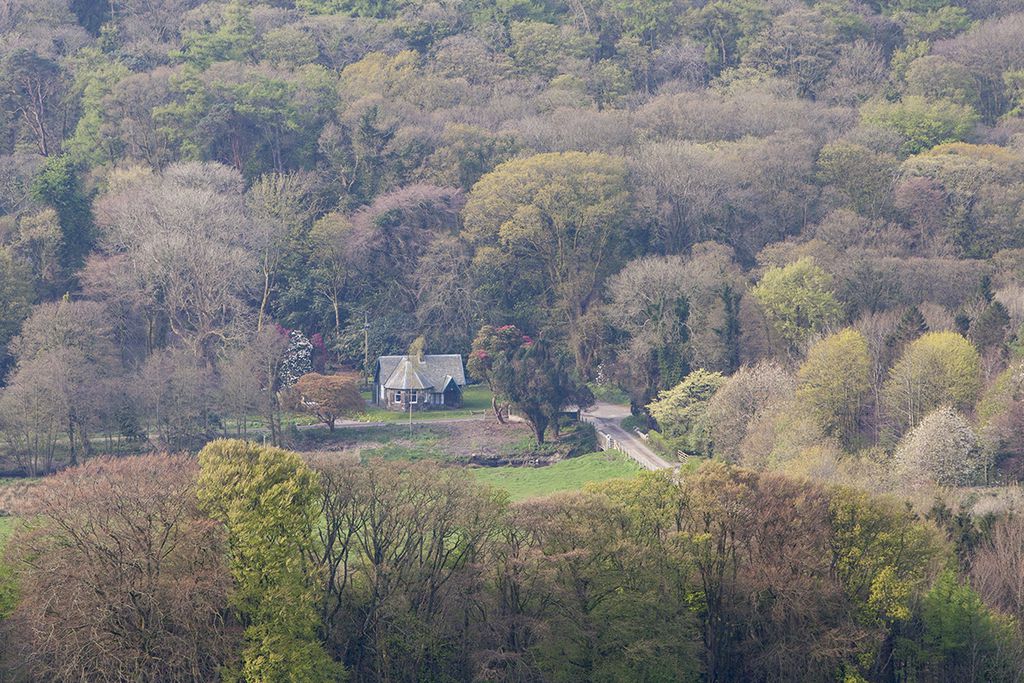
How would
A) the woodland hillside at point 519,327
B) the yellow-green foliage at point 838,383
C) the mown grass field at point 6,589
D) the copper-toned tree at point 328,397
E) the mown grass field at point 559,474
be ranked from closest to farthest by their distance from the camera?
the mown grass field at point 6,589
the woodland hillside at point 519,327
the yellow-green foliage at point 838,383
the mown grass field at point 559,474
the copper-toned tree at point 328,397

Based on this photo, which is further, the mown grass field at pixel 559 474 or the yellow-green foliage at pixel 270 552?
the mown grass field at pixel 559 474

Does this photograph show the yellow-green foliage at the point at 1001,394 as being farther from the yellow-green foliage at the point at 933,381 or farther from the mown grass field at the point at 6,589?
the mown grass field at the point at 6,589

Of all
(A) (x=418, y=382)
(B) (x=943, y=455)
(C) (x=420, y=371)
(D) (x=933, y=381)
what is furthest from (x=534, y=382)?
(B) (x=943, y=455)

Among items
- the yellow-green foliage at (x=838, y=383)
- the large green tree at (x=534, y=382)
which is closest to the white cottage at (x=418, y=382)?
the large green tree at (x=534, y=382)

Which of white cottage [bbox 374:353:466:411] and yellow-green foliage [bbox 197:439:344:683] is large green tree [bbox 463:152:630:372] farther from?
yellow-green foliage [bbox 197:439:344:683]

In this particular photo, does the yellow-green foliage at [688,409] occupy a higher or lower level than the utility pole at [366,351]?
lower

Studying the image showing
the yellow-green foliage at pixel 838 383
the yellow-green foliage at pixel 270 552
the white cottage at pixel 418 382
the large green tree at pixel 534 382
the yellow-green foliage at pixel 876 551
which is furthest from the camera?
the white cottage at pixel 418 382

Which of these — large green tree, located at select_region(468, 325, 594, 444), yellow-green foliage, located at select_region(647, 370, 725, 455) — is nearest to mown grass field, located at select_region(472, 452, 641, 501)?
yellow-green foliage, located at select_region(647, 370, 725, 455)

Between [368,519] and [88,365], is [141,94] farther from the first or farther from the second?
[368,519]
